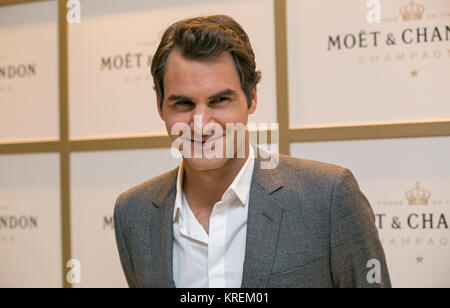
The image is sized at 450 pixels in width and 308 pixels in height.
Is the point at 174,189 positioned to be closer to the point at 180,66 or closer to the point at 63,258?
the point at 180,66

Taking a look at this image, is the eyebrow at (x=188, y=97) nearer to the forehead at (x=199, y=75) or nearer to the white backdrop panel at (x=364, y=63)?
the forehead at (x=199, y=75)

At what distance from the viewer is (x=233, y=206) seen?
737 mm

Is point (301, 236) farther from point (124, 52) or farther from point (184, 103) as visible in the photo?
point (124, 52)

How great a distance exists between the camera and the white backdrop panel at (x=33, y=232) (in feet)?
3.92

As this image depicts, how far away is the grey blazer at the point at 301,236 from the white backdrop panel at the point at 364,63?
0.75 ft

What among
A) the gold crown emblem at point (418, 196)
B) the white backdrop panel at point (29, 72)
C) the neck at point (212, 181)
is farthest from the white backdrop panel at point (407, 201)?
the white backdrop panel at point (29, 72)

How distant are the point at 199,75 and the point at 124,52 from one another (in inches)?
19.6

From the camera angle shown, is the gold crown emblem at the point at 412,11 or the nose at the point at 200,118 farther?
the gold crown emblem at the point at 412,11

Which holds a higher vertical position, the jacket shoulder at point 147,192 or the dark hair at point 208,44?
the dark hair at point 208,44

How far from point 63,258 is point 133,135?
360 mm

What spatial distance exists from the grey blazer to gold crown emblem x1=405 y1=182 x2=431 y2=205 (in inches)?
8.5

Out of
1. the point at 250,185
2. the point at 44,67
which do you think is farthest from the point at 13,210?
the point at 250,185

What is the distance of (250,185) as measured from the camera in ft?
2.42

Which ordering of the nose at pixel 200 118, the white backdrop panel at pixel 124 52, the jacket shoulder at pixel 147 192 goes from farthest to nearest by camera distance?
1. the white backdrop panel at pixel 124 52
2. the jacket shoulder at pixel 147 192
3. the nose at pixel 200 118
